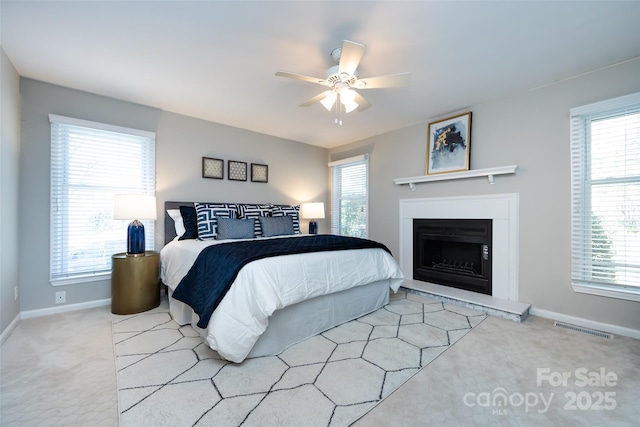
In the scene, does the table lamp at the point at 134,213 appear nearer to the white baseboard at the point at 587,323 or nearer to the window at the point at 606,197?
the white baseboard at the point at 587,323

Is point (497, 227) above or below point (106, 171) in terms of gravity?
below

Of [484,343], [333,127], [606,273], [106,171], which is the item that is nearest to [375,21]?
[333,127]

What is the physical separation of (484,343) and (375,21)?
2.58 metres

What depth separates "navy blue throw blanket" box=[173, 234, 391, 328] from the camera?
1.89 m

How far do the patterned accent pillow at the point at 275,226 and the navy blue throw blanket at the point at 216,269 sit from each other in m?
1.15

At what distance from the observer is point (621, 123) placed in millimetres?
2451

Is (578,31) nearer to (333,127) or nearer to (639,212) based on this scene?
(639,212)

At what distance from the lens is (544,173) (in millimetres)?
2834

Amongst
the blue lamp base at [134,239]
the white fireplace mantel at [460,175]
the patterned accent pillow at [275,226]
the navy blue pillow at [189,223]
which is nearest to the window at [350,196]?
the white fireplace mantel at [460,175]

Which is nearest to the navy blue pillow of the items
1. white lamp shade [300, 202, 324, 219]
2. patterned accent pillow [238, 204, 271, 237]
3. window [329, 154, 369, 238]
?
patterned accent pillow [238, 204, 271, 237]

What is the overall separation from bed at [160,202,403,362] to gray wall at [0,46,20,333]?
3.86ft

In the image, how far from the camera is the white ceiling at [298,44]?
5.91ft

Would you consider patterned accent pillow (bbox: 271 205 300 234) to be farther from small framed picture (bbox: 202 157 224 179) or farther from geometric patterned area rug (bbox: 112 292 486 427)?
geometric patterned area rug (bbox: 112 292 486 427)

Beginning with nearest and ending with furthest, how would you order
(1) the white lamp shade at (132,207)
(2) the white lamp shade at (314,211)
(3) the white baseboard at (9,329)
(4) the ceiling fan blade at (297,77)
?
1. (4) the ceiling fan blade at (297,77)
2. (3) the white baseboard at (9,329)
3. (1) the white lamp shade at (132,207)
4. (2) the white lamp shade at (314,211)
